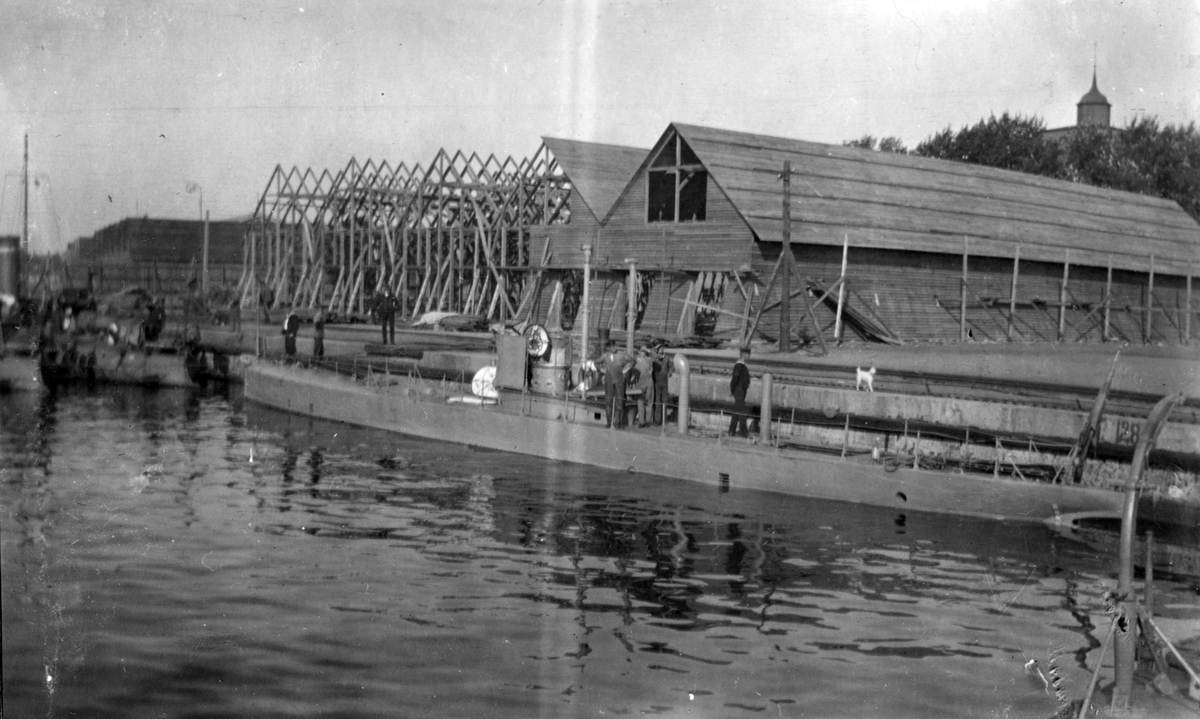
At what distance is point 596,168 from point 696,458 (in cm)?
3189

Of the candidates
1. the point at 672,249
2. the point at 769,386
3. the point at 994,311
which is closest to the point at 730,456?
the point at 769,386

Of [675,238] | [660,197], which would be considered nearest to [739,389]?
[675,238]

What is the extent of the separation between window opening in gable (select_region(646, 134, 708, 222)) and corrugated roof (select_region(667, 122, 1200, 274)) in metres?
0.68

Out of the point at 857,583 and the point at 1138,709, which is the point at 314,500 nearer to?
the point at 857,583

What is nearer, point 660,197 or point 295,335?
point 295,335

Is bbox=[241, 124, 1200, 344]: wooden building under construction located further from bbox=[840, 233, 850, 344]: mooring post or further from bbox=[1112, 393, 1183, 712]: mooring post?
bbox=[1112, 393, 1183, 712]: mooring post

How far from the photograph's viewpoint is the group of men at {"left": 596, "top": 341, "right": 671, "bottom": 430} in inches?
1061

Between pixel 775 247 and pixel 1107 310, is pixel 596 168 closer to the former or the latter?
pixel 775 247

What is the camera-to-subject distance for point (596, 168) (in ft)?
180

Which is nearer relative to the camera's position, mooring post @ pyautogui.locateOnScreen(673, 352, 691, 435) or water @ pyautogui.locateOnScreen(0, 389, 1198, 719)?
water @ pyautogui.locateOnScreen(0, 389, 1198, 719)

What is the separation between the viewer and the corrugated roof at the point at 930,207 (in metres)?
45.2

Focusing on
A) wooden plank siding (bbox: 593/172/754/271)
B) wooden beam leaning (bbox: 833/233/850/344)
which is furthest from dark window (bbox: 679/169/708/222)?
wooden beam leaning (bbox: 833/233/850/344)

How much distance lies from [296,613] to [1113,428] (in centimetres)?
1695

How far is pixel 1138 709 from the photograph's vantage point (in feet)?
33.4
